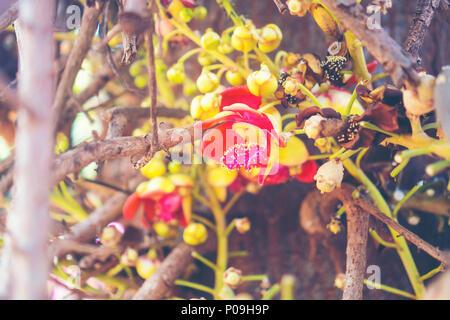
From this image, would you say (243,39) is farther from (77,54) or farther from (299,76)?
(77,54)

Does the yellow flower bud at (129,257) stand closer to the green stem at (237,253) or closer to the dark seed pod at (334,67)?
the green stem at (237,253)

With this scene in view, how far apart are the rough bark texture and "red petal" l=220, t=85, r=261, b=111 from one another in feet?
0.66

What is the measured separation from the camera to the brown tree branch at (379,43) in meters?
0.29

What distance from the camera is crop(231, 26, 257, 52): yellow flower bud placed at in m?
0.41

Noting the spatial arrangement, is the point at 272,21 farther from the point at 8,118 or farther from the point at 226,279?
the point at 8,118

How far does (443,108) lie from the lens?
0.27 meters

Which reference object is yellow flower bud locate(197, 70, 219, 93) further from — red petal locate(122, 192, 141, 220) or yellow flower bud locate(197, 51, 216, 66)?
red petal locate(122, 192, 141, 220)

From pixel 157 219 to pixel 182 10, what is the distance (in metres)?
0.27

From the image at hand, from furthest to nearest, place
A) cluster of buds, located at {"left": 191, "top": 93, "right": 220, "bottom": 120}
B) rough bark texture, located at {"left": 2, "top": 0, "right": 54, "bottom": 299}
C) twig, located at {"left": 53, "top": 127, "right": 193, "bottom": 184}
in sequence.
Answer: cluster of buds, located at {"left": 191, "top": 93, "right": 220, "bottom": 120} < twig, located at {"left": 53, "top": 127, "right": 193, "bottom": 184} < rough bark texture, located at {"left": 2, "top": 0, "right": 54, "bottom": 299}

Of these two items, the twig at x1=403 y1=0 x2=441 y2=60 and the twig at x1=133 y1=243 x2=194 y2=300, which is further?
the twig at x1=133 y1=243 x2=194 y2=300

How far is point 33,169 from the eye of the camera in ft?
0.72

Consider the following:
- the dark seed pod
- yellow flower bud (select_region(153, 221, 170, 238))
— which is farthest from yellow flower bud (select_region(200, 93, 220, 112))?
yellow flower bud (select_region(153, 221, 170, 238))

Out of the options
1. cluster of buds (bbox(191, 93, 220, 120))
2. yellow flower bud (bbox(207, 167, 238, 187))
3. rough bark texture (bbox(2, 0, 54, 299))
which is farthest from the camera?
yellow flower bud (bbox(207, 167, 238, 187))

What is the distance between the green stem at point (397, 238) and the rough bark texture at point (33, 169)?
0.30 meters
